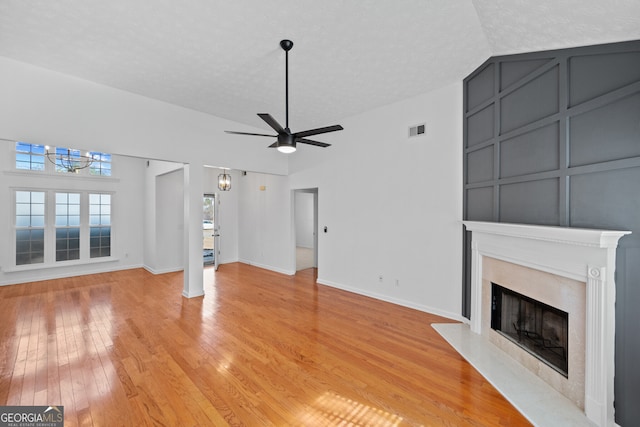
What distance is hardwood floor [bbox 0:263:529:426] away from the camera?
6.64 ft

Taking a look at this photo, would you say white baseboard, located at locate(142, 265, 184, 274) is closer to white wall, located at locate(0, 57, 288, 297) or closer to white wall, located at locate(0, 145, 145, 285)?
white wall, located at locate(0, 145, 145, 285)

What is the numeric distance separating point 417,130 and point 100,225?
799 centimetres

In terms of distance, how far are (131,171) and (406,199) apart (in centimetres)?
733

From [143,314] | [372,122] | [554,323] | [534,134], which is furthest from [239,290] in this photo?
[534,134]

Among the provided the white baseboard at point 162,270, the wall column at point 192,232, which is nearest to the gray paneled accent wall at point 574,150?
the wall column at point 192,232

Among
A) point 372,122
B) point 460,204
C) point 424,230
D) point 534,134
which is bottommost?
point 424,230

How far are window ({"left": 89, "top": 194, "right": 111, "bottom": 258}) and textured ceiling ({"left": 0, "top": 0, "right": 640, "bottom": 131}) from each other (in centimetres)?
435

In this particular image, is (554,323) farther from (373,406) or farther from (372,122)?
(372,122)

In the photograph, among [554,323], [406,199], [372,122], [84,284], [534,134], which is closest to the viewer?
[554,323]

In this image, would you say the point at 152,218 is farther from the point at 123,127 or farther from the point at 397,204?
the point at 397,204

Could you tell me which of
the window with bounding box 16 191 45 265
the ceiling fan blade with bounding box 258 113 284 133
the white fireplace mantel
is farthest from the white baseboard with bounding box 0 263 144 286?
the white fireplace mantel

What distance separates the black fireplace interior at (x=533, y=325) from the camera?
2352mm

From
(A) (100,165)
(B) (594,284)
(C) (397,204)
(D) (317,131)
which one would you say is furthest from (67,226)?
(B) (594,284)

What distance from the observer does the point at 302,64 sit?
3.24 m
